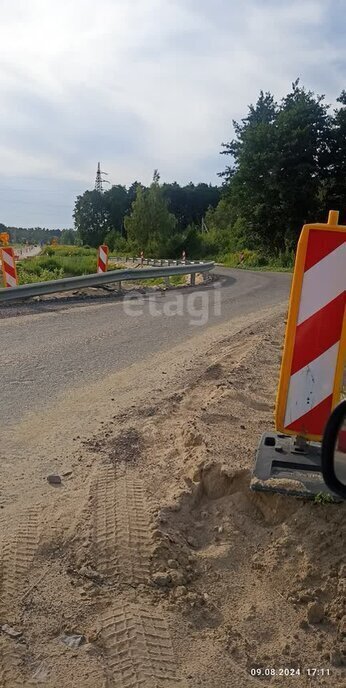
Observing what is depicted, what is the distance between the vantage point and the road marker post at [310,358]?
2.84 meters

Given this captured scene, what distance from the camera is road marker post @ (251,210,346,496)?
284 centimetres

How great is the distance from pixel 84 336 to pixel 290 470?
545cm

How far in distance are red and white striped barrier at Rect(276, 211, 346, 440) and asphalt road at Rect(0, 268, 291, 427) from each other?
7.95 feet

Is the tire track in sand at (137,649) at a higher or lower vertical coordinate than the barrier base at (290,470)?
lower

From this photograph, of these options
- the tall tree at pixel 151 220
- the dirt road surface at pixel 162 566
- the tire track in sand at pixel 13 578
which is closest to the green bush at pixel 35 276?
the dirt road surface at pixel 162 566

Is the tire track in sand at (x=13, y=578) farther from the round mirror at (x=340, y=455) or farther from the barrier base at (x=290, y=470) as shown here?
the round mirror at (x=340, y=455)

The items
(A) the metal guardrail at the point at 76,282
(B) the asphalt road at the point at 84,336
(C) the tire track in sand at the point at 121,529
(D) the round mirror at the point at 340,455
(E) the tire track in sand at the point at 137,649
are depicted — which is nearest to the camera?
(E) the tire track in sand at the point at 137,649

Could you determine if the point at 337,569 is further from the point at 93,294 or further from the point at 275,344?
the point at 93,294

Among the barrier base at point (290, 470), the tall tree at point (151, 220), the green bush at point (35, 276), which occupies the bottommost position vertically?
the green bush at point (35, 276)

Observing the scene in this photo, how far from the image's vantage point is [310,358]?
296 centimetres

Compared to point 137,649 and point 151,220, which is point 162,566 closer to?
point 137,649

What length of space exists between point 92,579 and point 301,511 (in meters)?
1.04

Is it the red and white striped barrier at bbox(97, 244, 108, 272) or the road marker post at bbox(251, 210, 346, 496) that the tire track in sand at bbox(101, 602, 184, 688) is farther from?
the red and white striped barrier at bbox(97, 244, 108, 272)

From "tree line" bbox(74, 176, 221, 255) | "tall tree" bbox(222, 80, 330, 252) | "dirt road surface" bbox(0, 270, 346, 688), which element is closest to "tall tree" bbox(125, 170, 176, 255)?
"tree line" bbox(74, 176, 221, 255)
